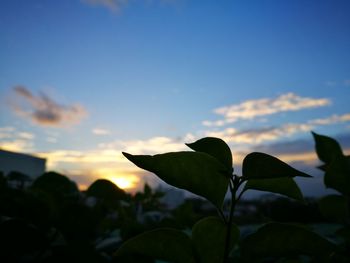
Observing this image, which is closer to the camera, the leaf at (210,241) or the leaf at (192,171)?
the leaf at (192,171)

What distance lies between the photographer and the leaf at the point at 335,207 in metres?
1.10

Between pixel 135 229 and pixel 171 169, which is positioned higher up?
pixel 171 169

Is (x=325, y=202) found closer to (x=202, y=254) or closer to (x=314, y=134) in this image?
(x=314, y=134)

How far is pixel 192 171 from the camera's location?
596 millimetres

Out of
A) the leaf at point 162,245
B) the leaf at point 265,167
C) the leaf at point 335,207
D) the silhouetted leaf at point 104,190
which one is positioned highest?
Answer: the leaf at point 265,167

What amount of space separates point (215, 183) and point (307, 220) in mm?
5257

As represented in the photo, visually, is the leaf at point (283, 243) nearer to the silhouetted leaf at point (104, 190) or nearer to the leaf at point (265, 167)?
the leaf at point (265, 167)

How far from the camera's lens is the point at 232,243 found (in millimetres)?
710

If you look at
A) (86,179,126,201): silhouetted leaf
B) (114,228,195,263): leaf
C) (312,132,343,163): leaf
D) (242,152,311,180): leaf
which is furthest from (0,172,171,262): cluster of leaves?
(312,132,343,163): leaf

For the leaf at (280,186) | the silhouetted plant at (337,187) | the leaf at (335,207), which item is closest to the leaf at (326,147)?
the silhouetted plant at (337,187)

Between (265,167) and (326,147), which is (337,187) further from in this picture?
(265,167)

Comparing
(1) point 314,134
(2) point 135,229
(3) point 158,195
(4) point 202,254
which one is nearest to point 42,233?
(2) point 135,229

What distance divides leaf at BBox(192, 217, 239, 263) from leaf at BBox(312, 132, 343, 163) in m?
0.63

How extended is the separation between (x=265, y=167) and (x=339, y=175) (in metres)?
0.53
